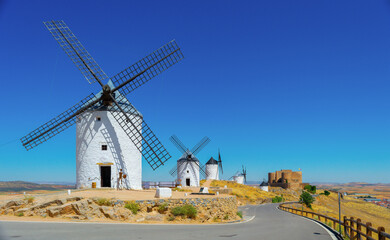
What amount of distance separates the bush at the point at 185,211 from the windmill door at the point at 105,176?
9.98 meters

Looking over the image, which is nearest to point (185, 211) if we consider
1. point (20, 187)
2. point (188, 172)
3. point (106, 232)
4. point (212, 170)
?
point (106, 232)

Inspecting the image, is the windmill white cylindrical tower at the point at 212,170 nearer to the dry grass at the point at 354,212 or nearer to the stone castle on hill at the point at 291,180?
the dry grass at the point at 354,212

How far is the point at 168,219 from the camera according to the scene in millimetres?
17500

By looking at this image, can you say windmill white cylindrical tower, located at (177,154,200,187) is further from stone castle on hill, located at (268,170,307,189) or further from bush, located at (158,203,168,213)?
stone castle on hill, located at (268,170,307,189)

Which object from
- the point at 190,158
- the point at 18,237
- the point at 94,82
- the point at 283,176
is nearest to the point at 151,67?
the point at 94,82

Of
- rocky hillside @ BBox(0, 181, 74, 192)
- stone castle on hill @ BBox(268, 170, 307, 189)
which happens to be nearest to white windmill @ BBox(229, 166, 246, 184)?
stone castle on hill @ BBox(268, 170, 307, 189)

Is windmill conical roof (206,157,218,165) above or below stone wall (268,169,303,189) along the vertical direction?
above

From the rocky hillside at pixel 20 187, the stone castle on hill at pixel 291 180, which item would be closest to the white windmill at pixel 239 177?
the stone castle on hill at pixel 291 180

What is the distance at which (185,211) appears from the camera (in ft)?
58.4

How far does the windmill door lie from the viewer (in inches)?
1028

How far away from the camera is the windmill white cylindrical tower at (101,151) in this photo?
25.6m

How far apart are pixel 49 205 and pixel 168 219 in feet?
21.4

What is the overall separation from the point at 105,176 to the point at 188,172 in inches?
902

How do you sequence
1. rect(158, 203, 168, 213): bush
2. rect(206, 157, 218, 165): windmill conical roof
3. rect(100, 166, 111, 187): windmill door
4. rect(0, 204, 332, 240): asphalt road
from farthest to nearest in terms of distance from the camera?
rect(206, 157, 218, 165): windmill conical roof → rect(100, 166, 111, 187): windmill door → rect(158, 203, 168, 213): bush → rect(0, 204, 332, 240): asphalt road
